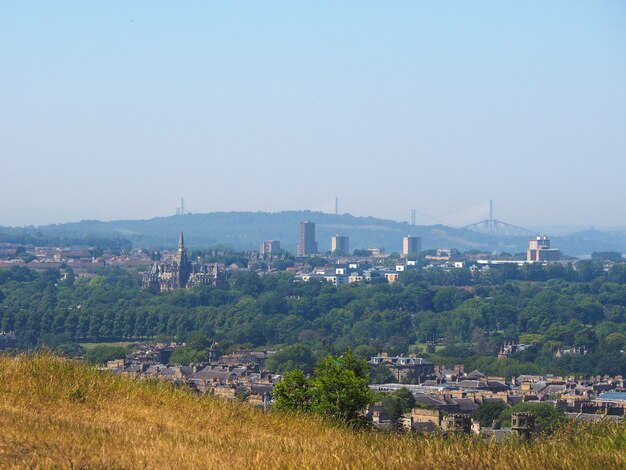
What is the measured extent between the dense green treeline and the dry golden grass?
53471 mm

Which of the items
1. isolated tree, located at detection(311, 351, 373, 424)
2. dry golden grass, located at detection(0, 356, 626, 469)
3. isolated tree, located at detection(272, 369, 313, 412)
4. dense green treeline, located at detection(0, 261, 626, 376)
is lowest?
dense green treeline, located at detection(0, 261, 626, 376)

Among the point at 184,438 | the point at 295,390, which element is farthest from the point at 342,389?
the point at 184,438

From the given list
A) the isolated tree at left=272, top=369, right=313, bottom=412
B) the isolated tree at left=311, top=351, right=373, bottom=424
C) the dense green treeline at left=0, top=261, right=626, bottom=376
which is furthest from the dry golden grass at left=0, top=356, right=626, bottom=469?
the dense green treeline at left=0, top=261, right=626, bottom=376

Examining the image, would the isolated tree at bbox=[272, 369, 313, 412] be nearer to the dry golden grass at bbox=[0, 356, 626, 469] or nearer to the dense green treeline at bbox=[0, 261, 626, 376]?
the dry golden grass at bbox=[0, 356, 626, 469]

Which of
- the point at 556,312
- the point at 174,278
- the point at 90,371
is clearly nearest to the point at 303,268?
the point at 174,278

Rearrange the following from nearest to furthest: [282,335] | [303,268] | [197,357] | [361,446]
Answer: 1. [361,446]
2. [197,357]
3. [282,335]
4. [303,268]

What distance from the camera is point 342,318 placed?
102000mm

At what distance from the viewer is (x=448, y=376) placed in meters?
63.1

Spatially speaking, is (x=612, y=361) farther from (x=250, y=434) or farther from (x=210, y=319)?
(x=250, y=434)

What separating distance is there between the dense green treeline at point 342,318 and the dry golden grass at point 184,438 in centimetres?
5347

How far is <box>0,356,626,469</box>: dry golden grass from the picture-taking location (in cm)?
753

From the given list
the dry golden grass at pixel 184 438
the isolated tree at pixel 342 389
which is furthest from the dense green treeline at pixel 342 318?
the dry golden grass at pixel 184 438

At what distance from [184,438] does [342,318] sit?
9364cm

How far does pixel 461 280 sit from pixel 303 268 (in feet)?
103
